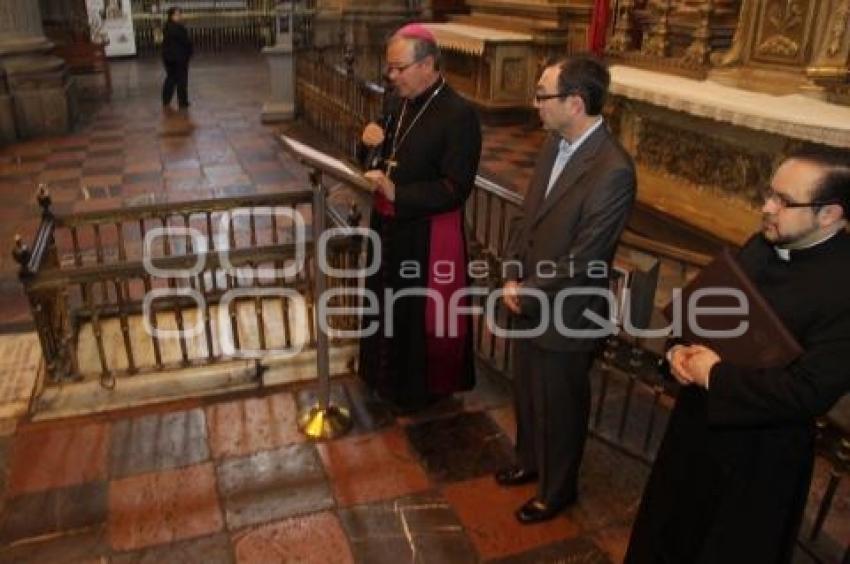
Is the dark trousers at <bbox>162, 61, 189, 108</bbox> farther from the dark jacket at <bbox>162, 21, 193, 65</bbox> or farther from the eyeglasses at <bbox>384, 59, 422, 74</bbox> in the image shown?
the eyeglasses at <bbox>384, 59, 422, 74</bbox>

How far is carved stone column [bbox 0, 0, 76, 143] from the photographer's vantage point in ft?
29.0

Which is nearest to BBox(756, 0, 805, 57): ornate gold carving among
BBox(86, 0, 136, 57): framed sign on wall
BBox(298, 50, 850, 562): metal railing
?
BBox(298, 50, 850, 562): metal railing

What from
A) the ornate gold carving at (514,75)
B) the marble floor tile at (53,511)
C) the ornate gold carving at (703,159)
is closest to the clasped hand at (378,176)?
the marble floor tile at (53,511)

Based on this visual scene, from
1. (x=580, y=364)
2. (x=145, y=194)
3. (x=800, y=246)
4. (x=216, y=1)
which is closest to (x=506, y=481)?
(x=580, y=364)

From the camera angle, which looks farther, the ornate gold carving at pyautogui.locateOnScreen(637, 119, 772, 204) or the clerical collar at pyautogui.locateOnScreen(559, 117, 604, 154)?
the ornate gold carving at pyautogui.locateOnScreen(637, 119, 772, 204)

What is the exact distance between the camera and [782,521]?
6.09ft

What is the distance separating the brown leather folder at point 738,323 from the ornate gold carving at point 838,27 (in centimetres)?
367

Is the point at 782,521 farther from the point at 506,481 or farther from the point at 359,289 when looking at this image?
the point at 359,289

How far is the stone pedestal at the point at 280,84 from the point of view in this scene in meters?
10.0

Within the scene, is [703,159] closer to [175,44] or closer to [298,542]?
[298,542]

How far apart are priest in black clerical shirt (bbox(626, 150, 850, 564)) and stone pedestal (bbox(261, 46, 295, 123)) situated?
30.0 feet

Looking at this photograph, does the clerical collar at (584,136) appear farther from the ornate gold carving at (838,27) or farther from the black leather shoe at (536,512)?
the ornate gold carving at (838,27)

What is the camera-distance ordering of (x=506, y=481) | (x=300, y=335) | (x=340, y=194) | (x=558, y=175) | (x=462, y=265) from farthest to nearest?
(x=340, y=194), (x=300, y=335), (x=462, y=265), (x=506, y=481), (x=558, y=175)

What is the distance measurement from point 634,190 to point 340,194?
510cm
